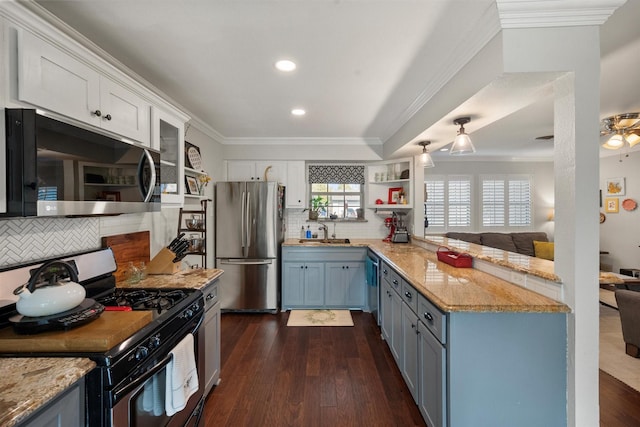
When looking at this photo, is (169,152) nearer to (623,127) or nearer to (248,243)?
(248,243)

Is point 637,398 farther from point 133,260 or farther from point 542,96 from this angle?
Answer: point 133,260

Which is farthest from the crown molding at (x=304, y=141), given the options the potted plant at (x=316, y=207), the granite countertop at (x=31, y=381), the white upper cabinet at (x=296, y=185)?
the granite countertop at (x=31, y=381)

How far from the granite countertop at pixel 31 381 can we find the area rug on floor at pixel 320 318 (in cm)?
274

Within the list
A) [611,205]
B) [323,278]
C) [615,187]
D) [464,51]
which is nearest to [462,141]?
[464,51]

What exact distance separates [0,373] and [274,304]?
121 inches

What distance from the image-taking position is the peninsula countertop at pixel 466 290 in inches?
59.8

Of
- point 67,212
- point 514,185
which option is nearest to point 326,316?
point 67,212

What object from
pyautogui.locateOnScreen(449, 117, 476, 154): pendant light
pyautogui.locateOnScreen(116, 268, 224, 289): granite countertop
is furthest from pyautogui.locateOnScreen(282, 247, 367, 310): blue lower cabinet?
pyautogui.locateOnScreen(449, 117, 476, 154): pendant light

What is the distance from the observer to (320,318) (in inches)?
147

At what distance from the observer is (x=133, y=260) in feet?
7.75

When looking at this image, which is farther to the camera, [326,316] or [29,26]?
[326,316]

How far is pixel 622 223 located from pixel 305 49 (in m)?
6.74

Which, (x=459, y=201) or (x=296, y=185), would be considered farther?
(x=459, y=201)

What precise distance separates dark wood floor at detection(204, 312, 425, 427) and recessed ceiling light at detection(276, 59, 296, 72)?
98.1 inches
